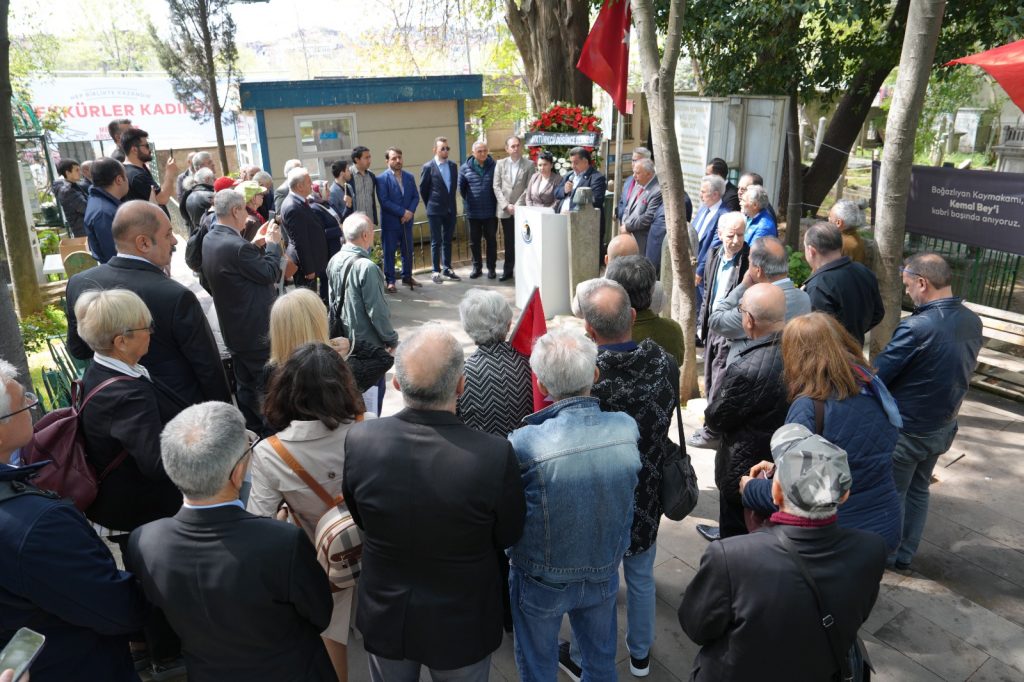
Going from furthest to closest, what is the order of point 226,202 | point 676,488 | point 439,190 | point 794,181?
1. point 794,181
2. point 439,190
3. point 226,202
4. point 676,488

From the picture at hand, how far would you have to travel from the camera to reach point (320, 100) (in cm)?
1402

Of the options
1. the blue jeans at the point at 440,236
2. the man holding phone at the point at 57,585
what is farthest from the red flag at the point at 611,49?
the man holding phone at the point at 57,585

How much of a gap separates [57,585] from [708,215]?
570 cm

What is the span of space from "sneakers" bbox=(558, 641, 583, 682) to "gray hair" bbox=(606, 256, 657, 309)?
175 centimetres

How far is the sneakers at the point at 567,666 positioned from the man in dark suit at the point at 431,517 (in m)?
0.95

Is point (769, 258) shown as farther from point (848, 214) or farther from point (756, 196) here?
point (756, 196)

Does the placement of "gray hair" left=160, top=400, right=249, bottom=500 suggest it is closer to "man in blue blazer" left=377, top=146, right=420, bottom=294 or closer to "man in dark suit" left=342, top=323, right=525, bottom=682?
"man in dark suit" left=342, top=323, right=525, bottom=682

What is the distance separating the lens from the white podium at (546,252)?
7920 mm

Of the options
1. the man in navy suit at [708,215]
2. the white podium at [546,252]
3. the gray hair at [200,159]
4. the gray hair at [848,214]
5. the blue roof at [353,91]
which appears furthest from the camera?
the blue roof at [353,91]

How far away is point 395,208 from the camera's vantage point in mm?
8859

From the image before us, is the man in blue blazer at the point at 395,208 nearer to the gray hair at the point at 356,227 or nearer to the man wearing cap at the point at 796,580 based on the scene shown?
the gray hair at the point at 356,227

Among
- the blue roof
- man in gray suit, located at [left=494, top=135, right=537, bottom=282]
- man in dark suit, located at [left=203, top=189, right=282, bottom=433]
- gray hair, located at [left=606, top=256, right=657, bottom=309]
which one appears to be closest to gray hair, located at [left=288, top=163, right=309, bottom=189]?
man in dark suit, located at [left=203, top=189, right=282, bottom=433]

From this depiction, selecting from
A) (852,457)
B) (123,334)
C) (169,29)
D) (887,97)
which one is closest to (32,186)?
(169,29)

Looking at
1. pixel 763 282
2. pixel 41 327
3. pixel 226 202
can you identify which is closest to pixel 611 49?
pixel 763 282
